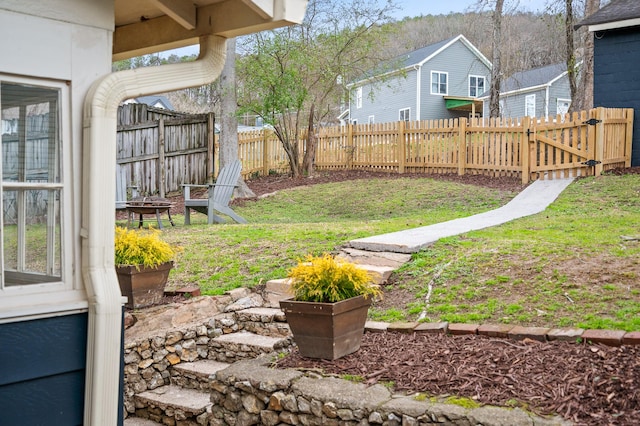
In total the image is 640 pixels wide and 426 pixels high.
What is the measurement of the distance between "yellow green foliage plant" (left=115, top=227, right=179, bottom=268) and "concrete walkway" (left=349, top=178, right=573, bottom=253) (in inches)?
81.5

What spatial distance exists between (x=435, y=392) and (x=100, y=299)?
1.89 m

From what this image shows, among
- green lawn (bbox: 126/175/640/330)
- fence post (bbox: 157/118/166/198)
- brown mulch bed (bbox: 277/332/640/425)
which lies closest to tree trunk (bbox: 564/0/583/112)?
green lawn (bbox: 126/175/640/330)

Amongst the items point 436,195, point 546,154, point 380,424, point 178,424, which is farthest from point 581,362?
point 546,154

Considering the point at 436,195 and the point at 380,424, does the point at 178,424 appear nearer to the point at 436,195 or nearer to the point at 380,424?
the point at 380,424

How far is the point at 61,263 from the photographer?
2.69 m

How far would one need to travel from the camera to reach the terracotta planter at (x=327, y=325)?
13.4 feet

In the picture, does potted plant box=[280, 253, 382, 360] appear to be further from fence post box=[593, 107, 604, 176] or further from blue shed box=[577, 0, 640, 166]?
blue shed box=[577, 0, 640, 166]

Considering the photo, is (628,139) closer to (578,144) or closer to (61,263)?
(578,144)

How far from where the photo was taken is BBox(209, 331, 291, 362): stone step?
4828 mm

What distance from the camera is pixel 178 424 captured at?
472 cm

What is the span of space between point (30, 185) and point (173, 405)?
8.75 feet

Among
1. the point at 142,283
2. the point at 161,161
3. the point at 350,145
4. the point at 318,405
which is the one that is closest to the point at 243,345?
the point at 142,283

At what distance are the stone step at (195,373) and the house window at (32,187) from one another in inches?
99.1

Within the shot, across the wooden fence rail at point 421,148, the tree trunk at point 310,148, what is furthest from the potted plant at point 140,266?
the tree trunk at point 310,148
